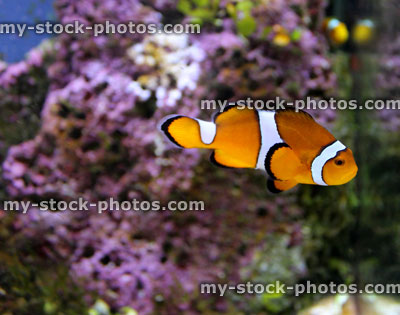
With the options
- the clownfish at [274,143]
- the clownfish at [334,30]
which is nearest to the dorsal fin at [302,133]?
the clownfish at [274,143]

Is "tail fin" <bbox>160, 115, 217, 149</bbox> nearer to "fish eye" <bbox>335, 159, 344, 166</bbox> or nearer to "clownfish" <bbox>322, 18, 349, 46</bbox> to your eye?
"fish eye" <bbox>335, 159, 344, 166</bbox>

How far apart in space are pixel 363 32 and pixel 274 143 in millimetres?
2501

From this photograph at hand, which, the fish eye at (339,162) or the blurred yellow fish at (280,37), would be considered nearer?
the fish eye at (339,162)

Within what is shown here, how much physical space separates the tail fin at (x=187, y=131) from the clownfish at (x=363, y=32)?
2.15 m

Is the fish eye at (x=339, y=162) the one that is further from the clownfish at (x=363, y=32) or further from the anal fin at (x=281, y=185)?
the clownfish at (x=363, y=32)

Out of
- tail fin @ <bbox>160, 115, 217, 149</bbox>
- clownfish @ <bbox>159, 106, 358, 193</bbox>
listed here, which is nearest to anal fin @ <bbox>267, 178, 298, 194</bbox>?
clownfish @ <bbox>159, 106, 358, 193</bbox>

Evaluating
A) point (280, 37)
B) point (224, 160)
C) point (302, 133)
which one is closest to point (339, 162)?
point (302, 133)

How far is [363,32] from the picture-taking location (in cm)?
269

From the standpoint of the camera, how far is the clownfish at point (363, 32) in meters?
2.44

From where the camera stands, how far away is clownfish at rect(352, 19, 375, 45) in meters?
2.44

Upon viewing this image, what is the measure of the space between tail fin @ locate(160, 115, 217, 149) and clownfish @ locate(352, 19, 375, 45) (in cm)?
215

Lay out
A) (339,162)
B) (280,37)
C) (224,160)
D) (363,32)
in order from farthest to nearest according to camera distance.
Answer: (363,32), (280,37), (224,160), (339,162)

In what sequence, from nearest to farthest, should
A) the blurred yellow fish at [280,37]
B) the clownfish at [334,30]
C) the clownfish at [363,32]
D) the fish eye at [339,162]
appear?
the fish eye at [339,162]
the blurred yellow fish at [280,37]
the clownfish at [363,32]
the clownfish at [334,30]

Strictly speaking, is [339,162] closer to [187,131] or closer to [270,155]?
[270,155]
